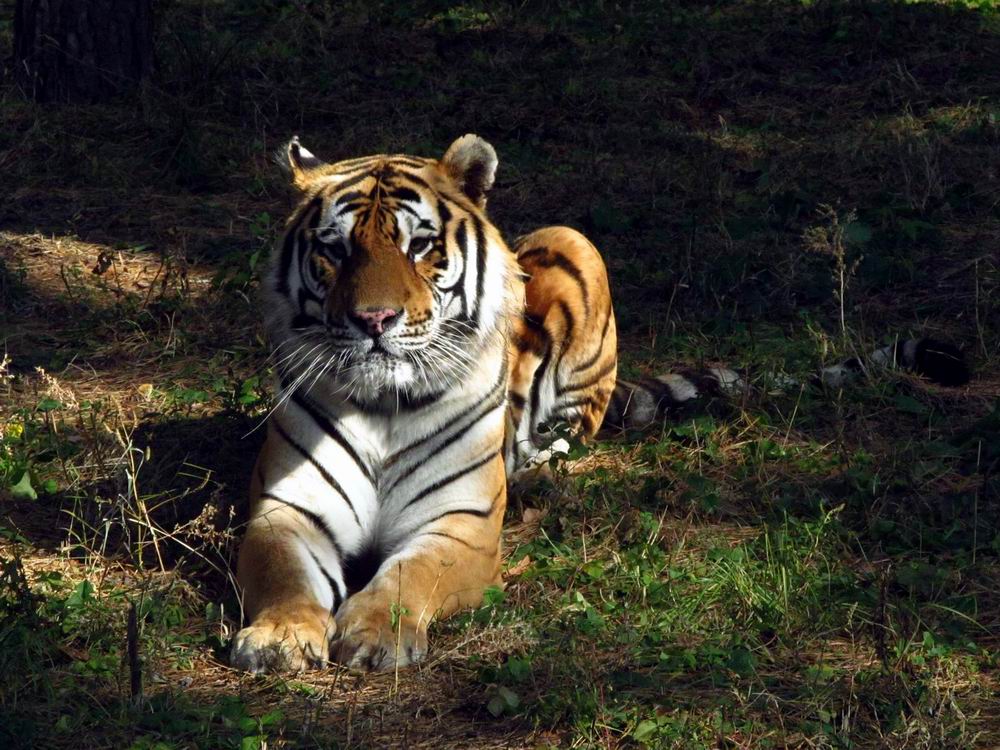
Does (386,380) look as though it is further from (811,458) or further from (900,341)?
(900,341)

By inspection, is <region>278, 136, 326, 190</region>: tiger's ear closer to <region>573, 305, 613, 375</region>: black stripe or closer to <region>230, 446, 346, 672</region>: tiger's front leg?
<region>230, 446, 346, 672</region>: tiger's front leg

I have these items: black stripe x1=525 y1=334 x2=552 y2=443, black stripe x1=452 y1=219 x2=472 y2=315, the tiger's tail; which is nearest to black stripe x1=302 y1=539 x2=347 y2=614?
black stripe x1=452 y1=219 x2=472 y2=315

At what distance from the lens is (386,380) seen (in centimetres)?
415

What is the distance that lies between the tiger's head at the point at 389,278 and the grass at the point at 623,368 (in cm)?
61

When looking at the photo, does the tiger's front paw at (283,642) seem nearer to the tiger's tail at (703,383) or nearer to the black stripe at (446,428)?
the black stripe at (446,428)

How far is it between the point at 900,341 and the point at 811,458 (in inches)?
34.0

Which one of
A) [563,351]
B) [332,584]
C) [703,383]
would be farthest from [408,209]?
[703,383]

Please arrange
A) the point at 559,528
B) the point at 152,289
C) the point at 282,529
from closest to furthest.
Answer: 1. the point at 282,529
2. the point at 559,528
3. the point at 152,289

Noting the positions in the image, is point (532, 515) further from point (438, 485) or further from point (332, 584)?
point (332, 584)

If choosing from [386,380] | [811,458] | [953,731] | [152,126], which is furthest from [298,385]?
[152,126]

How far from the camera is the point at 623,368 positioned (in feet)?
19.7

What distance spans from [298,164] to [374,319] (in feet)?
2.69

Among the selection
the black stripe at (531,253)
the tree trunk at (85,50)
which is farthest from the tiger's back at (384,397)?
the tree trunk at (85,50)

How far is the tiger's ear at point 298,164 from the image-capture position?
4.51 m
